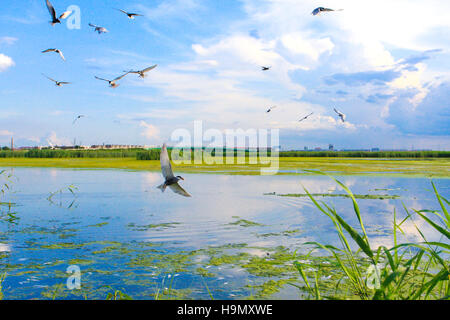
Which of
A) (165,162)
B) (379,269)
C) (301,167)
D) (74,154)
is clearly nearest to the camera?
(379,269)

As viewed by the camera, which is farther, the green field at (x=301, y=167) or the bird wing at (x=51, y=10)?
the green field at (x=301, y=167)

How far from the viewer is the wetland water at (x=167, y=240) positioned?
3639mm

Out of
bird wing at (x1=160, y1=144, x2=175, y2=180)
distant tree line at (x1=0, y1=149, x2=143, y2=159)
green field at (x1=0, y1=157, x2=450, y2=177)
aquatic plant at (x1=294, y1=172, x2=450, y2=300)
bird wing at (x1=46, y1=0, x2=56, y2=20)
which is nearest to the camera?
aquatic plant at (x1=294, y1=172, x2=450, y2=300)

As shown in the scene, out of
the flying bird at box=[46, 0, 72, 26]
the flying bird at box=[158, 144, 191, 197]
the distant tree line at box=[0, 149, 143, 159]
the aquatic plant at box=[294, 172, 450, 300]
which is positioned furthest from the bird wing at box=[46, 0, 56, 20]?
the distant tree line at box=[0, 149, 143, 159]

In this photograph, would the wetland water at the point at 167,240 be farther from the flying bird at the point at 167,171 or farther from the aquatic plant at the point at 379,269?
the flying bird at the point at 167,171

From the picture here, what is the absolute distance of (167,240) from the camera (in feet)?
17.7

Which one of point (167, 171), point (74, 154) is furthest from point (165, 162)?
point (74, 154)

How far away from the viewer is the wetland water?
364 centimetres

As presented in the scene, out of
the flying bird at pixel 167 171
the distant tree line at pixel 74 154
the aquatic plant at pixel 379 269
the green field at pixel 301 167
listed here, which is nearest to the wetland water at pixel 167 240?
the aquatic plant at pixel 379 269

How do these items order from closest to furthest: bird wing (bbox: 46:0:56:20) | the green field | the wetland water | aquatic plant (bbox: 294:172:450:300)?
aquatic plant (bbox: 294:172:450:300)
the wetland water
bird wing (bbox: 46:0:56:20)
the green field

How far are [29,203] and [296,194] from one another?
23.6 ft

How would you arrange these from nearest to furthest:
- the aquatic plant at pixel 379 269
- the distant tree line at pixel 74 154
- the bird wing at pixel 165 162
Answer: the aquatic plant at pixel 379 269 < the bird wing at pixel 165 162 < the distant tree line at pixel 74 154

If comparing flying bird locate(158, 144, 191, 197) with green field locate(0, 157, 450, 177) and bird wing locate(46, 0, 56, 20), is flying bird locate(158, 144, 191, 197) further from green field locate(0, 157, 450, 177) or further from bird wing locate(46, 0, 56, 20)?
green field locate(0, 157, 450, 177)

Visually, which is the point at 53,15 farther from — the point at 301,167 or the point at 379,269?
the point at 301,167
